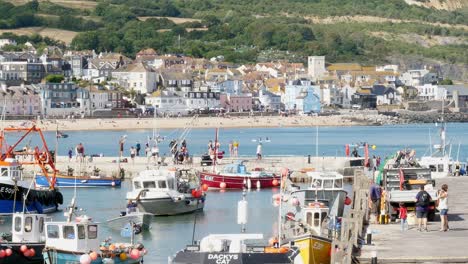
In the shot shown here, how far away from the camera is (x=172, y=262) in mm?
23062

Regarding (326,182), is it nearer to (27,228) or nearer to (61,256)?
(27,228)

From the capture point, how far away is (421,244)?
25.8 m

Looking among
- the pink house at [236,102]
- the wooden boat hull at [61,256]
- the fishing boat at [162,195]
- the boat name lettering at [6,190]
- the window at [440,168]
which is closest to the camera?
the wooden boat hull at [61,256]

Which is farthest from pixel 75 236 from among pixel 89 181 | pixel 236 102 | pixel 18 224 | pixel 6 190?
pixel 236 102

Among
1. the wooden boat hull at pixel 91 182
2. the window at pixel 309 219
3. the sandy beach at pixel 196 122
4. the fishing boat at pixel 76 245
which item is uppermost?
the window at pixel 309 219

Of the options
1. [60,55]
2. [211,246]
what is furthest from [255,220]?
[60,55]

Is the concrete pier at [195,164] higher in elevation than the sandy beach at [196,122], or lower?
higher

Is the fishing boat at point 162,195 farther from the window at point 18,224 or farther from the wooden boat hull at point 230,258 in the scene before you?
the wooden boat hull at point 230,258

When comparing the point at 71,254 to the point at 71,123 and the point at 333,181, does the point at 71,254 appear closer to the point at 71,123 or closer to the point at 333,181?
the point at 333,181

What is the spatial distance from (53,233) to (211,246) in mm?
4301

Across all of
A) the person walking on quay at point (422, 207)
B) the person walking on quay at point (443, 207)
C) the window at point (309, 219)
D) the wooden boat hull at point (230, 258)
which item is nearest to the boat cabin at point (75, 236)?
the wooden boat hull at point (230, 258)

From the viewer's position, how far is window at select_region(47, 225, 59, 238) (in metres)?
25.8

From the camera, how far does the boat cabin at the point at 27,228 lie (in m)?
27.4

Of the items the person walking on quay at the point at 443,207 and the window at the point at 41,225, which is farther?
the window at the point at 41,225
